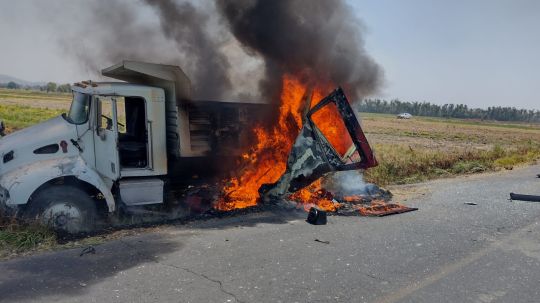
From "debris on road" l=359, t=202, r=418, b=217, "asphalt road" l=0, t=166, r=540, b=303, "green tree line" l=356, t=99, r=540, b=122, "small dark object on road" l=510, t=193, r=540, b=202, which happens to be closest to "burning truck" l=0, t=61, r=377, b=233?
"debris on road" l=359, t=202, r=418, b=217

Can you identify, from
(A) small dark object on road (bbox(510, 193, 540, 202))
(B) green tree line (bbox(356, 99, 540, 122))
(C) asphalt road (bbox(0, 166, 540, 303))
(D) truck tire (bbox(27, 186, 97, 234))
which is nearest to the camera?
(C) asphalt road (bbox(0, 166, 540, 303))

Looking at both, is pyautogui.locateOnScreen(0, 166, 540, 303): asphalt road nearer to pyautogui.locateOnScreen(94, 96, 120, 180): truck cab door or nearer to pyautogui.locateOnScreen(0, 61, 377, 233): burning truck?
pyautogui.locateOnScreen(0, 61, 377, 233): burning truck

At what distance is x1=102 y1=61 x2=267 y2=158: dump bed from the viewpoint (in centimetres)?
756

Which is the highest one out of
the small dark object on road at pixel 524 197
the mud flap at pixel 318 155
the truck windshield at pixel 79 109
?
the truck windshield at pixel 79 109

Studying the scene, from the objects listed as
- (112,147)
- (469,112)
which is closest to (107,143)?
(112,147)

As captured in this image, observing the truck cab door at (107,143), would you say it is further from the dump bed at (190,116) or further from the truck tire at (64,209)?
the dump bed at (190,116)

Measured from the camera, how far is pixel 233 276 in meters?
4.93

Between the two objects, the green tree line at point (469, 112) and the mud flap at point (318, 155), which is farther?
the green tree line at point (469, 112)

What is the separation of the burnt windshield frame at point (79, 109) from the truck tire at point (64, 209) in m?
1.21

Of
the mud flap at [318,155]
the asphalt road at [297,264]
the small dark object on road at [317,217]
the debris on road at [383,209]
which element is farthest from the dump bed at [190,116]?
the debris on road at [383,209]

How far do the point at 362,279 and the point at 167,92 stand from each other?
189 inches

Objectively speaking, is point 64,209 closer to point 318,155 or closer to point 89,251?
point 89,251

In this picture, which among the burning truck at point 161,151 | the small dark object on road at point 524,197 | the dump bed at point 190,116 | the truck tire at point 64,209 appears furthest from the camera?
the small dark object on road at point 524,197

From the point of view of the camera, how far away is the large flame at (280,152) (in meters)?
8.78
